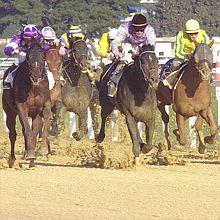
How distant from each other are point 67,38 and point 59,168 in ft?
13.2

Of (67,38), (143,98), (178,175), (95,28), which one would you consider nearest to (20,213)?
(178,175)

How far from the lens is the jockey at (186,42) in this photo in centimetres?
1499

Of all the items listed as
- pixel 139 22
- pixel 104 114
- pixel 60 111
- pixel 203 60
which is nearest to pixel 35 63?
pixel 139 22

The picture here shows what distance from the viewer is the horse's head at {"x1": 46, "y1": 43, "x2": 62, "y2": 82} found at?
1593 centimetres

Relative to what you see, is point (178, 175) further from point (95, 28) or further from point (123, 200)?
point (95, 28)

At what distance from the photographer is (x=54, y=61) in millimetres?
16078

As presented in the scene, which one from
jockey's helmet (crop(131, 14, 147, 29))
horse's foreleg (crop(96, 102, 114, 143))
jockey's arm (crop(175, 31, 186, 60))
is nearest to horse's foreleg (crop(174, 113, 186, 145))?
jockey's arm (crop(175, 31, 186, 60))

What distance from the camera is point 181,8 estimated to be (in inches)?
2231

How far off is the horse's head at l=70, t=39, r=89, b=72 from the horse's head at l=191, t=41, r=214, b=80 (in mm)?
2163

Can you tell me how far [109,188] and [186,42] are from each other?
→ 495 centimetres

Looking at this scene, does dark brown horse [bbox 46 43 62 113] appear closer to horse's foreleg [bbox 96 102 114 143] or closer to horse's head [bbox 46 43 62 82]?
horse's head [bbox 46 43 62 82]

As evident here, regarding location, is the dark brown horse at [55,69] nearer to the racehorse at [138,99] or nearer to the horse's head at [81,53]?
the horse's head at [81,53]

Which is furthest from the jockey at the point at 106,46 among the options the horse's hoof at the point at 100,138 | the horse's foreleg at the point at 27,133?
the horse's foreleg at the point at 27,133

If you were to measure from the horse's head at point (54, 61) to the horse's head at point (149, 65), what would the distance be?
9.99ft
